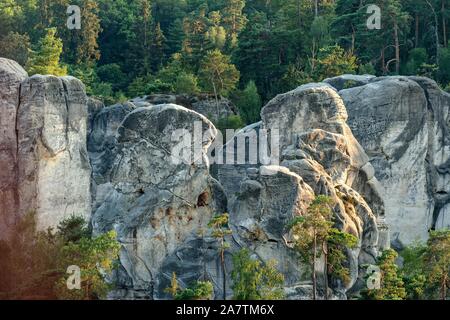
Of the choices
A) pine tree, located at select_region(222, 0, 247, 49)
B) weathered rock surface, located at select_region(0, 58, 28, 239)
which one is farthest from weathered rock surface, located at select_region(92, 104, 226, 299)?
pine tree, located at select_region(222, 0, 247, 49)

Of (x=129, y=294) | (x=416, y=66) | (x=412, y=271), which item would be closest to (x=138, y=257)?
(x=129, y=294)

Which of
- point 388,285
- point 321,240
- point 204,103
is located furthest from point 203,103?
point 388,285

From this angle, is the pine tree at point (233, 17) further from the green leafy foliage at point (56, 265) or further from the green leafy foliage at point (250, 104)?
the green leafy foliage at point (56, 265)

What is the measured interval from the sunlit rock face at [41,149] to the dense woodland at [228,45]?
572 cm

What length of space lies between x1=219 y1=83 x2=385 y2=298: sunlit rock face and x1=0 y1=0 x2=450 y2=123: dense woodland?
8826 mm

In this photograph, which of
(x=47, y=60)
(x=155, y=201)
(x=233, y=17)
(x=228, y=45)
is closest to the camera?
(x=155, y=201)

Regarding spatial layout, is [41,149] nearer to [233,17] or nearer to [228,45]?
[228,45]

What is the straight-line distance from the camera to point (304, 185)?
30.6 metres

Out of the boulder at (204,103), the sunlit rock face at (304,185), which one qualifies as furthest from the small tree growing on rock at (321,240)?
the boulder at (204,103)

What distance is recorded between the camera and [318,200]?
2955cm

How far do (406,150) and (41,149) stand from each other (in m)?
9.71

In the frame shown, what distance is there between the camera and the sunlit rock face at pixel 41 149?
119 ft

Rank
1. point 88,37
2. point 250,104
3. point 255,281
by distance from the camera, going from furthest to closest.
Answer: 1. point 88,37
2. point 250,104
3. point 255,281
